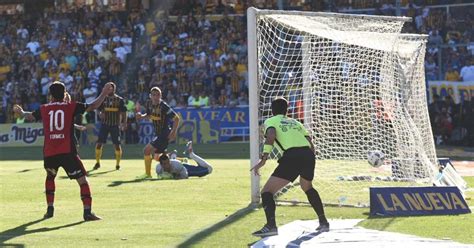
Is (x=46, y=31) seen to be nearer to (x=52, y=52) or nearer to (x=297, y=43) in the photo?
(x=52, y=52)

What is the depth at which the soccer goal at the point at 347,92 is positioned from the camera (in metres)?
16.9

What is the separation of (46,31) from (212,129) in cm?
1099

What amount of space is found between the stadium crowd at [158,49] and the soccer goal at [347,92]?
17423 mm

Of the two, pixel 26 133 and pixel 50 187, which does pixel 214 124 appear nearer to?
pixel 26 133

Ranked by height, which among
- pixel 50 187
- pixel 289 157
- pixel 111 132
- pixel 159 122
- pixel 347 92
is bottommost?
pixel 50 187

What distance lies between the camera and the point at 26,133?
123 feet

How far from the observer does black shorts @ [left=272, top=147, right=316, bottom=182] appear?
40.6 feet

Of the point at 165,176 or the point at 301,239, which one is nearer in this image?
the point at 301,239

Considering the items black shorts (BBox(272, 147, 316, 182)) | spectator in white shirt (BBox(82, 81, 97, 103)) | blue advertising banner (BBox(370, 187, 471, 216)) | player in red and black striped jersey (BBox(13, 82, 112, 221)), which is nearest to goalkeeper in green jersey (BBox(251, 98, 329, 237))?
black shorts (BBox(272, 147, 316, 182))

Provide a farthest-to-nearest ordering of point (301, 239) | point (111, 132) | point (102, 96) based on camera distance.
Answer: point (111, 132)
point (102, 96)
point (301, 239)

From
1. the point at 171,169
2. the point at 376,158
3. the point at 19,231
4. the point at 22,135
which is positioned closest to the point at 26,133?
the point at 22,135

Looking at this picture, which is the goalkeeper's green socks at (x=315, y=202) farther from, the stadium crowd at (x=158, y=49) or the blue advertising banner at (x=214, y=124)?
the blue advertising banner at (x=214, y=124)

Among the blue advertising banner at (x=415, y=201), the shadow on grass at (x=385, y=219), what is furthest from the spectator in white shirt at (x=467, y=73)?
the shadow on grass at (x=385, y=219)

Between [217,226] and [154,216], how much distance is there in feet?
4.72
